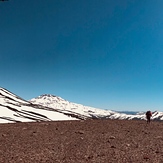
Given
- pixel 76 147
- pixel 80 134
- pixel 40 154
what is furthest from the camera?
pixel 80 134

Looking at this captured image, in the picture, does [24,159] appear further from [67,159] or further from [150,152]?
[150,152]

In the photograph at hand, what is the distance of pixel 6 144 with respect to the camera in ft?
63.5

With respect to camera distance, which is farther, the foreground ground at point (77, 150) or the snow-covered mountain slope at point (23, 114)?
the snow-covered mountain slope at point (23, 114)

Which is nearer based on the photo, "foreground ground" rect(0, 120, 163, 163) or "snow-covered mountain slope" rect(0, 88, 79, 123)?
"foreground ground" rect(0, 120, 163, 163)

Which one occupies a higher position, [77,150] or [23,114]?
[23,114]

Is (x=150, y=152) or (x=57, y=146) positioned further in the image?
(x=57, y=146)

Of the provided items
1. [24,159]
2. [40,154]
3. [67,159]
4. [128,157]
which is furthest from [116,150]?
[24,159]

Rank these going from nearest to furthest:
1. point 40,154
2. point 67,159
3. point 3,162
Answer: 1. point 3,162
2. point 67,159
3. point 40,154

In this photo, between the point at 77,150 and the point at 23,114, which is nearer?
the point at 77,150

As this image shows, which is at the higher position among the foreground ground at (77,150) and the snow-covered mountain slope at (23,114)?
the snow-covered mountain slope at (23,114)

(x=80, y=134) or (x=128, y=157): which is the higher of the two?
(x=80, y=134)

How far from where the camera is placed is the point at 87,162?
14.3m

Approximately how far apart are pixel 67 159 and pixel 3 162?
159 inches

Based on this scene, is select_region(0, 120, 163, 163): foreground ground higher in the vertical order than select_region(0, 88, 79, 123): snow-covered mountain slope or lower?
lower
